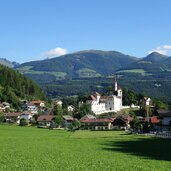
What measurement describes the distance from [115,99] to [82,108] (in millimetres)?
23503

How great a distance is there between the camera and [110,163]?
3130cm

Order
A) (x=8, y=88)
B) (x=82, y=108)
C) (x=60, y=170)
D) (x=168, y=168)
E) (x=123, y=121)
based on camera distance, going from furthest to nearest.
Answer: (x=8, y=88) < (x=82, y=108) < (x=123, y=121) < (x=168, y=168) < (x=60, y=170)

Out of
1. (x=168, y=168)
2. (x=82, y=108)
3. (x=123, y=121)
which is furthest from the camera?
(x=82, y=108)

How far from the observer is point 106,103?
7756 inches

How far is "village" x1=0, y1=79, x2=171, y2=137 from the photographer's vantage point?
102 meters

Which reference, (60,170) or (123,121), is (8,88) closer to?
(123,121)

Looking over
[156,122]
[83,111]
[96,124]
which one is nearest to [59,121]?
[96,124]

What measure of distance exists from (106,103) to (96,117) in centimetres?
4403

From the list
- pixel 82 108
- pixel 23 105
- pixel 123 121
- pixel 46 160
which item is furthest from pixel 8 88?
pixel 46 160

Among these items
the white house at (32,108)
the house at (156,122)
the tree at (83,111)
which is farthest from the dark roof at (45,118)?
the house at (156,122)

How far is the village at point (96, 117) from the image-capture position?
10156cm

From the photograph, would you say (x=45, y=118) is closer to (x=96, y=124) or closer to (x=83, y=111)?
(x=96, y=124)

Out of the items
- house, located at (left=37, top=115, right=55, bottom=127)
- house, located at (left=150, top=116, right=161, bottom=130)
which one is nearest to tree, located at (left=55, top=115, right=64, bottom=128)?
house, located at (left=37, top=115, right=55, bottom=127)

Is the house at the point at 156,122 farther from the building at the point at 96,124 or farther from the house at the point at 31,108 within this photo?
the house at the point at 31,108
